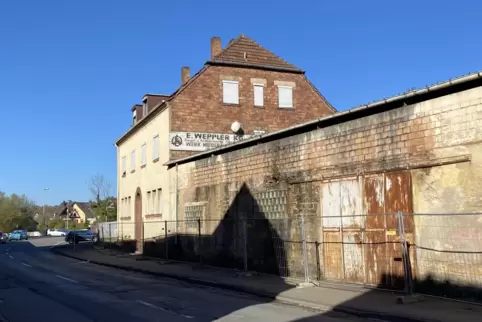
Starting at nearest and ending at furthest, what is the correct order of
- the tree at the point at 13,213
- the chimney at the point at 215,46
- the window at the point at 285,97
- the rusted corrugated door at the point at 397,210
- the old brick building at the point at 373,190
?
1. the old brick building at the point at 373,190
2. the rusted corrugated door at the point at 397,210
3. the window at the point at 285,97
4. the chimney at the point at 215,46
5. the tree at the point at 13,213

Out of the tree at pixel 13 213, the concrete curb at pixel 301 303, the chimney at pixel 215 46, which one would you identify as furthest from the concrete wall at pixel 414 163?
the tree at pixel 13 213

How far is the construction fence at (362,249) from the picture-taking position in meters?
10.6

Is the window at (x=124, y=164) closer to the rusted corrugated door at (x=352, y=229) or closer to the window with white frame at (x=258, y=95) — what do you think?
the window with white frame at (x=258, y=95)

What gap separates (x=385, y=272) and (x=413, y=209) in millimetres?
1742

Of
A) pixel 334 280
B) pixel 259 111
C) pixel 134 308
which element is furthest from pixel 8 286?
pixel 259 111

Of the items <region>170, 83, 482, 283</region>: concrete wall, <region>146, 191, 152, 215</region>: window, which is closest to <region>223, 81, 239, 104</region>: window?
<region>146, 191, 152, 215</region>: window

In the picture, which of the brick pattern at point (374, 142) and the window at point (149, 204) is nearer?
the brick pattern at point (374, 142)

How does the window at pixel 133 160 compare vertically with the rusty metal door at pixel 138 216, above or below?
above

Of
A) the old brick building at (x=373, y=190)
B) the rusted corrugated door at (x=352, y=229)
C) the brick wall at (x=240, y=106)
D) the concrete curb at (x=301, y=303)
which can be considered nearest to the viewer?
the concrete curb at (x=301, y=303)

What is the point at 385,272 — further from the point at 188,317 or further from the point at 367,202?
the point at 188,317

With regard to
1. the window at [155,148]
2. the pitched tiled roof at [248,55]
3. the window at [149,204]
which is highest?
the pitched tiled roof at [248,55]

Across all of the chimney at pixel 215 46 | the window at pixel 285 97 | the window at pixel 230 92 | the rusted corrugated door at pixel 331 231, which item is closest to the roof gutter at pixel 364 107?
the rusted corrugated door at pixel 331 231

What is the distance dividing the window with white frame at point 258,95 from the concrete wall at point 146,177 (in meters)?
5.50

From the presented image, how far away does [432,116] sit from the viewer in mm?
A: 11336
